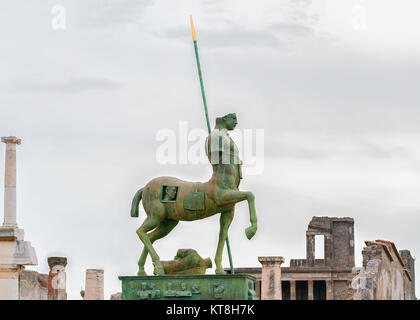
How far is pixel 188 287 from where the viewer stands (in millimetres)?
16531

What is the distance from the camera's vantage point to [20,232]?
70.3ft

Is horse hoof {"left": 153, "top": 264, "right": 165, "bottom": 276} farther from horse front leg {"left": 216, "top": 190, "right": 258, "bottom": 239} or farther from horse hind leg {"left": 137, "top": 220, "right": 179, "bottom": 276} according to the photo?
horse front leg {"left": 216, "top": 190, "right": 258, "bottom": 239}

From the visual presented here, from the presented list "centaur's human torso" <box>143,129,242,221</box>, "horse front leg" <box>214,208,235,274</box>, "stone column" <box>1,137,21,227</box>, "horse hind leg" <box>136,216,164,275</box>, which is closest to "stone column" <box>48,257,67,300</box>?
"stone column" <box>1,137,21,227</box>

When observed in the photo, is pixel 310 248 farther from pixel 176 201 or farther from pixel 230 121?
pixel 230 121

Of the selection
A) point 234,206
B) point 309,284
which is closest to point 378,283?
point 234,206

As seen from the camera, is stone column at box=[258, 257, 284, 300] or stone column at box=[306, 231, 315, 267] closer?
stone column at box=[258, 257, 284, 300]

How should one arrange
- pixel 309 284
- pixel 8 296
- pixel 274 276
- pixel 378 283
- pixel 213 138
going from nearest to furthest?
pixel 213 138 < pixel 8 296 < pixel 378 283 < pixel 274 276 < pixel 309 284

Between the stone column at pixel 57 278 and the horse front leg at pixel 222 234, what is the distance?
13.9 metres

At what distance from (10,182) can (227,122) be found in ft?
30.4

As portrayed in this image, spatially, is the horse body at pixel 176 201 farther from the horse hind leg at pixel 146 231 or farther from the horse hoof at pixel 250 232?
the horse hoof at pixel 250 232

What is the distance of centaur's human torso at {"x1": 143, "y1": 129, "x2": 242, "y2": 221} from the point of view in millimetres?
16625

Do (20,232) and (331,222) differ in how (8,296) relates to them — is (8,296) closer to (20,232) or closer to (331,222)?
(20,232)

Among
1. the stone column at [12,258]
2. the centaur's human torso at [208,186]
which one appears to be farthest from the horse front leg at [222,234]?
the stone column at [12,258]
